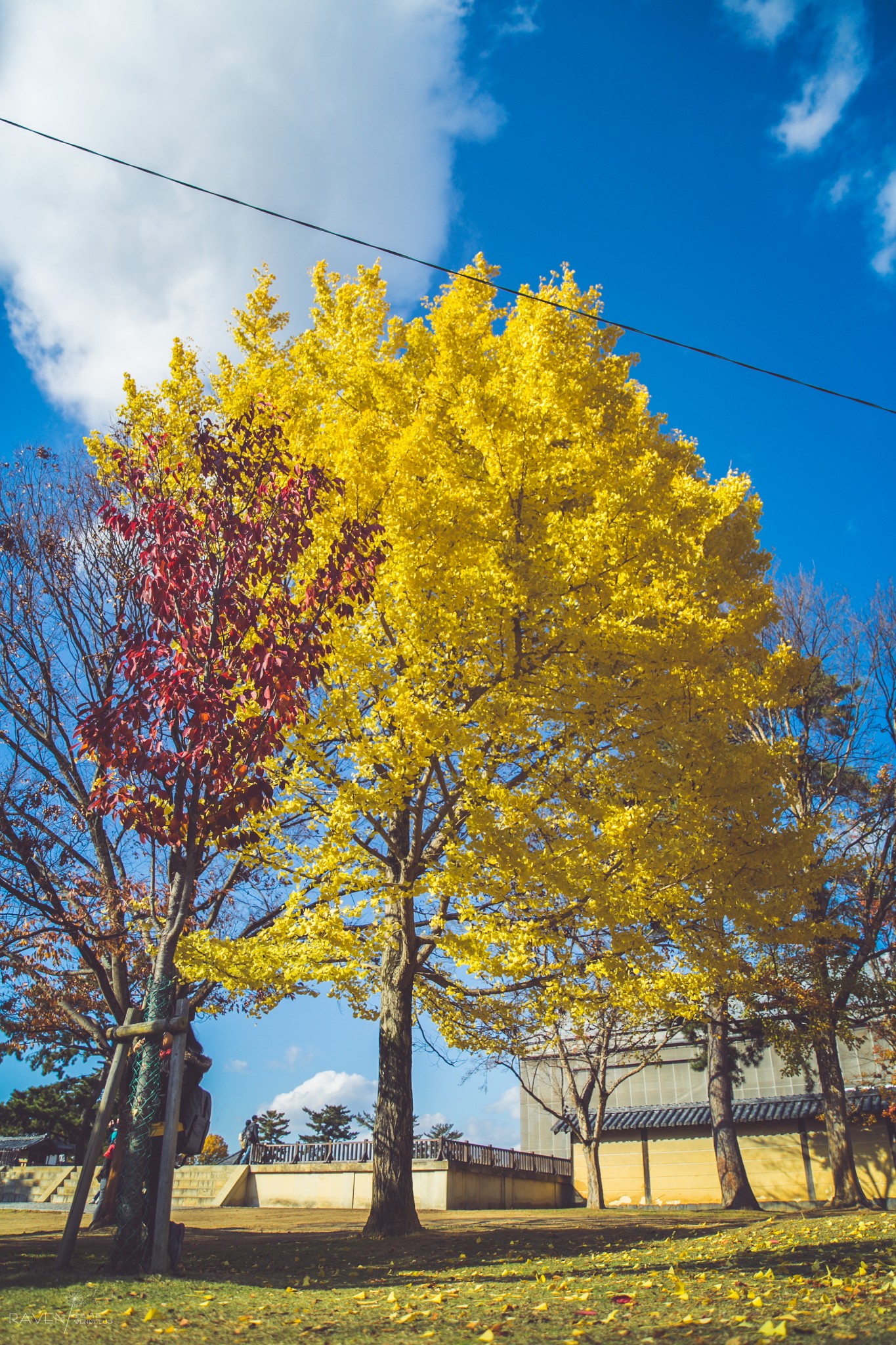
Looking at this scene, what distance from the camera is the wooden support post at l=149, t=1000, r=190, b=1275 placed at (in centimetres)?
451

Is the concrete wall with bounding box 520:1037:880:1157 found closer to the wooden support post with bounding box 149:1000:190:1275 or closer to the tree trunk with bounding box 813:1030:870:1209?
the tree trunk with bounding box 813:1030:870:1209

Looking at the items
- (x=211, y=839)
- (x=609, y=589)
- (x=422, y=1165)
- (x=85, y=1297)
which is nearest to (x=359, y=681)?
(x=211, y=839)

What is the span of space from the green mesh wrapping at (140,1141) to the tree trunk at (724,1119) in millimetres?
10499

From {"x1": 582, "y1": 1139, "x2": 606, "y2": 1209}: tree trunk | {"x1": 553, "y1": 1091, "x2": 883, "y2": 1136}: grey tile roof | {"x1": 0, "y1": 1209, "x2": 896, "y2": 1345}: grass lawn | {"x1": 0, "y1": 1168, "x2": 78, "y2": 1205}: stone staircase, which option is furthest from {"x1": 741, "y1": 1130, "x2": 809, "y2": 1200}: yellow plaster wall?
{"x1": 0, "y1": 1168, "x2": 78, "y2": 1205}: stone staircase

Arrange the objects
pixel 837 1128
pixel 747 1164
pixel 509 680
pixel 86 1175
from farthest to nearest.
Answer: pixel 747 1164, pixel 837 1128, pixel 509 680, pixel 86 1175

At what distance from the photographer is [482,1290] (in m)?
4.05

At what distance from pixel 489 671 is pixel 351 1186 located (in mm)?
12691

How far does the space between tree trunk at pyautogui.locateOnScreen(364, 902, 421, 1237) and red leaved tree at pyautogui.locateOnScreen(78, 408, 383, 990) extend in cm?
281

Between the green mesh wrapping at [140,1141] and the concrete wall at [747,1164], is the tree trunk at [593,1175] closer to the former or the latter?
the concrete wall at [747,1164]

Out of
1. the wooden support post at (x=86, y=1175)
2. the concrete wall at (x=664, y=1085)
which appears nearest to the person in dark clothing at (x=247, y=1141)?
the concrete wall at (x=664, y=1085)

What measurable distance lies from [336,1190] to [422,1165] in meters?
1.73

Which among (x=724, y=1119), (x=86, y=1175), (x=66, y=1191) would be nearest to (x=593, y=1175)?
(x=724, y=1119)

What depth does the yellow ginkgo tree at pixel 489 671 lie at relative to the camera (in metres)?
6.57

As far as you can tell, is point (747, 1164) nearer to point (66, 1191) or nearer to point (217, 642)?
point (66, 1191)
